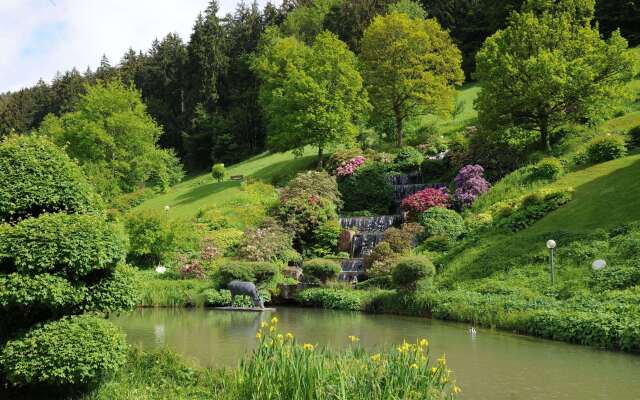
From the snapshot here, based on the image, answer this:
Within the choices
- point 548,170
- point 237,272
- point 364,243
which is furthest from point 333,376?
point 548,170

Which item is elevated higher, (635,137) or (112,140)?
(112,140)

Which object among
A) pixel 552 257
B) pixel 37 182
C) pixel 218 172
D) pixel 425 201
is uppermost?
pixel 218 172

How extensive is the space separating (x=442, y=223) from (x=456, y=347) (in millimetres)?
14529

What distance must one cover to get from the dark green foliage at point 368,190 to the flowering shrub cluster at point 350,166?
632 millimetres

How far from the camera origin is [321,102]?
42375 millimetres

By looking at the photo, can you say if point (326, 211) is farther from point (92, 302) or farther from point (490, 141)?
point (92, 302)

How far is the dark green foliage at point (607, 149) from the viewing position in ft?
95.3

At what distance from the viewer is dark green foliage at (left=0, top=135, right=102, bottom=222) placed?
935 centimetres

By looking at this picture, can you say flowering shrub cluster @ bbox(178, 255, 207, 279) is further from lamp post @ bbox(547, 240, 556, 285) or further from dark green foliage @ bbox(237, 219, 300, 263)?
lamp post @ bbox(547, 240, 556, 285)

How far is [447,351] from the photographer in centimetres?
1375

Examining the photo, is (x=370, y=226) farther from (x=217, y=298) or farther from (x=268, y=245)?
(x=217, y=298)

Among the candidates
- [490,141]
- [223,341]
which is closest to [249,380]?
[223,341]

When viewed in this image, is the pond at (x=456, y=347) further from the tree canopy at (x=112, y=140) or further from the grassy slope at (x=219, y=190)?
the tree canopy at (x=112, y=140)

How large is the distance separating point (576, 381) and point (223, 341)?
27.2 ft
